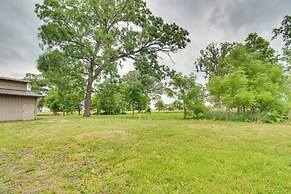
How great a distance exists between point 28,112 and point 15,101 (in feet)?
4.57

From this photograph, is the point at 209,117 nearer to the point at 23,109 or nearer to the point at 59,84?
the point at 59,84

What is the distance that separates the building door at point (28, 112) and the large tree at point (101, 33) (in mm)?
5210

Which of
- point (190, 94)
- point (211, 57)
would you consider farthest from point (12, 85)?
point (211, 57)

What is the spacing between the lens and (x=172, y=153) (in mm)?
4363

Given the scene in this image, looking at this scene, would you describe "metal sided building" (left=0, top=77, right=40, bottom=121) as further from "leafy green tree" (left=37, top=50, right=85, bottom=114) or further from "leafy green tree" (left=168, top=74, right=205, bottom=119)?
"leafy green tree" (left=168, top=74, right=205, bottom=119)

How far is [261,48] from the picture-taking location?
16828mm

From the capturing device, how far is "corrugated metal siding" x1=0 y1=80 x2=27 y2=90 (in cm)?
1337

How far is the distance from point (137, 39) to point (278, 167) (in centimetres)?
1679

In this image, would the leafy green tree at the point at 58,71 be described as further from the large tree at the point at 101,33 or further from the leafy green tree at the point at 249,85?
the leafy green tree at the point at 249,85

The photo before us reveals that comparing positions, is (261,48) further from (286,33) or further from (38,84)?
(38,84)

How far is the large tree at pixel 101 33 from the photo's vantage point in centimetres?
1567

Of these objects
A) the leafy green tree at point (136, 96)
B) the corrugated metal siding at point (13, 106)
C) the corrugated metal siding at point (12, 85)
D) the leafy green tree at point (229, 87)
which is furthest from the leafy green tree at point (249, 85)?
the corrugated metal siding at point (12, 85)

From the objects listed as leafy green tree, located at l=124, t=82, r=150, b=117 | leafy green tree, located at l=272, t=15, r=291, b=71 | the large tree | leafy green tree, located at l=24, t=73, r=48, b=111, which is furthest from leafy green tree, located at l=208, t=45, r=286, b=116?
leafy green tree, located at l=24, t=73, r=48, b=111

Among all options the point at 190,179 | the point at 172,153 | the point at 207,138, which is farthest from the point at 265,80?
the point at 190,179
